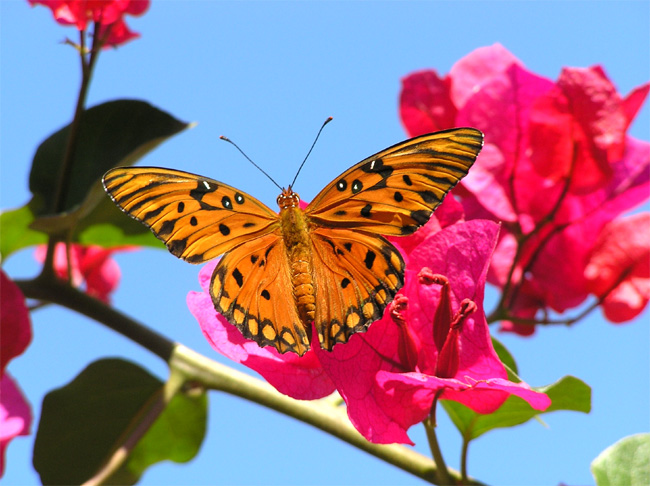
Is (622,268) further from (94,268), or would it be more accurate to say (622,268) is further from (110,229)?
(94,268)

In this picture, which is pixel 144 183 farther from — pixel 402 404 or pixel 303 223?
pixel 402 404

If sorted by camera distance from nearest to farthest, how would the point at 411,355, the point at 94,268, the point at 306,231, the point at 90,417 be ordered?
the point at 411,355 < the point at 306,231 < the point at 90,417 < the point at 94,268

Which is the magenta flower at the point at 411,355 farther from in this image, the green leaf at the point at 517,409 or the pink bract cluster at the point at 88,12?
the pink bract cluster at the point at 88,12

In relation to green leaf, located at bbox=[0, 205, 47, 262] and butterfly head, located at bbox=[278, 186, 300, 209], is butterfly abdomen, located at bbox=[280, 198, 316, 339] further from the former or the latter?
green leaf, located at bbox=[0, 205, 47, 262]

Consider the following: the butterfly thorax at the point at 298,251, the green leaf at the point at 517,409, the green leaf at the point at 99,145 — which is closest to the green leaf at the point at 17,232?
the green leaf at the point at 99,145

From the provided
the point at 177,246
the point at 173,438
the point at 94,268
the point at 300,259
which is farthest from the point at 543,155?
the point at 94,268

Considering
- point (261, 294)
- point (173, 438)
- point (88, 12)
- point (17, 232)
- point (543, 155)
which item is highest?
point (543, 155)

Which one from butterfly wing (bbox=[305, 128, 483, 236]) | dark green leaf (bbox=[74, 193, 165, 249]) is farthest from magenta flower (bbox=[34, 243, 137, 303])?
butterfly wing (bbox=[305, 128, 483, 236])
